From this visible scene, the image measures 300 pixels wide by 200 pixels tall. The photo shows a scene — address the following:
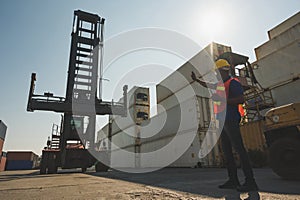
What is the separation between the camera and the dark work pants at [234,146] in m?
2.39

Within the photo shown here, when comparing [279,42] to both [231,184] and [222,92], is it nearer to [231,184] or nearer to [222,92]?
[222,92]

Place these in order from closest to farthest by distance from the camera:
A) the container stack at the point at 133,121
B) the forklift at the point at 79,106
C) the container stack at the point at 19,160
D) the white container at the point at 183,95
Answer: the forklift at the point at 79,106 → the white container at the point at 183,95 → the container stack at the point at 133,121 → the container stack at the point at 19,160

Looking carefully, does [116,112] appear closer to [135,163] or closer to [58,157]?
[58,157]

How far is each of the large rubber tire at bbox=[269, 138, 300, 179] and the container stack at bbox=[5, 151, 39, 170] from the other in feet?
142

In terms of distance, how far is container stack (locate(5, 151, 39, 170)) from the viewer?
35.5m

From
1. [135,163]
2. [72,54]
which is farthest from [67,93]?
[135,163]

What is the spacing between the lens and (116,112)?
10.5m

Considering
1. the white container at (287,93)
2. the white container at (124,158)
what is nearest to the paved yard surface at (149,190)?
the white container at (287,93)

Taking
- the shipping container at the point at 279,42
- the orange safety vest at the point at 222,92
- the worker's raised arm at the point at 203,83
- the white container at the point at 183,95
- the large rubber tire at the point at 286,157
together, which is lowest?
the large rubber tire at the point at 286,157

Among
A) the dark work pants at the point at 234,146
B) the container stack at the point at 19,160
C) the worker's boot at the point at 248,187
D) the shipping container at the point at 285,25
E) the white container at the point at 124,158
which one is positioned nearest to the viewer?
the worker's boot at the point at 248,187

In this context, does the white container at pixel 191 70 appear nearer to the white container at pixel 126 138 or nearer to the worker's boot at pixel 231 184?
the white container at pixel 126 138

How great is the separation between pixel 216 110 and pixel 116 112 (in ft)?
27.0

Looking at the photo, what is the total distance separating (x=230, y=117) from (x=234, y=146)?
394 mm

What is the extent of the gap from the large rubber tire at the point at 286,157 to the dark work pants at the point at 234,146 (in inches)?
54.9
